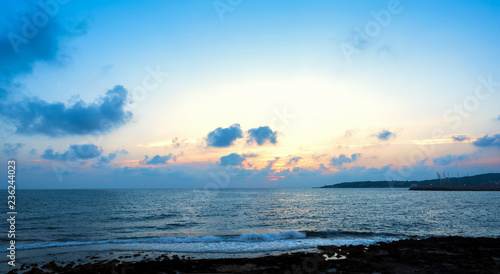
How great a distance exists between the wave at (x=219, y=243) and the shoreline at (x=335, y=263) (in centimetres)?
380

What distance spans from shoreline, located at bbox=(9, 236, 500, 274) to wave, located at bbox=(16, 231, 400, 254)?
12.5 ft

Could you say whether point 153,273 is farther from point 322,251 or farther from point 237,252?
point 322,251

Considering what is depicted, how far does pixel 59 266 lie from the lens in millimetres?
17672

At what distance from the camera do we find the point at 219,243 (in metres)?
25.5

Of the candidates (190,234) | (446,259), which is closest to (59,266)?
(190,234)

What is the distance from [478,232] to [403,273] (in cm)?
2382

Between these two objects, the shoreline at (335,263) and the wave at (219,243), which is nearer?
the shoreline at (335,263)

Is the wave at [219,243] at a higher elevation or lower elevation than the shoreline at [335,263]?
lower

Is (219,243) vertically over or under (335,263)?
under

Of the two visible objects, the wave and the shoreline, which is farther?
the wave

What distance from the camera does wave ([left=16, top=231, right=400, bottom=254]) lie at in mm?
23000

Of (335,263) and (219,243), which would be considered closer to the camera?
(335,263)

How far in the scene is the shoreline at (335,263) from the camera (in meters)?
16.0

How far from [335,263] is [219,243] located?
11.7m
